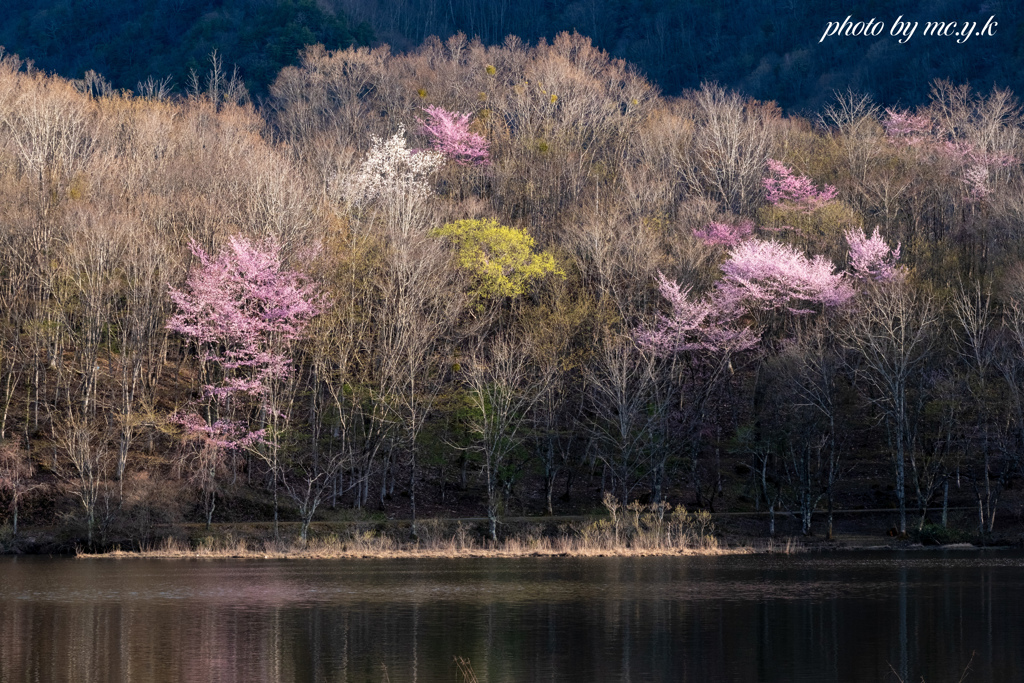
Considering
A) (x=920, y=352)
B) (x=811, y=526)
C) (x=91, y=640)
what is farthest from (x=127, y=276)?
(x=920, y=352)

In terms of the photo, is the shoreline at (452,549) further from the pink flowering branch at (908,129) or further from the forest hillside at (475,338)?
the pink flowering branch at (908,129)

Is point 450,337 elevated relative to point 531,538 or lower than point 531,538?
elevated

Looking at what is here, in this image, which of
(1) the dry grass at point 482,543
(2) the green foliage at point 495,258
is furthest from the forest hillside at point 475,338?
(1) the dry grass at point 482,543

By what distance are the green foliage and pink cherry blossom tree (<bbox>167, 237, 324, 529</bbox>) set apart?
916 centimetres

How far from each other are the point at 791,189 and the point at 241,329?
34666 mm

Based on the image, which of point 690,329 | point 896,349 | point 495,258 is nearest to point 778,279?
point 690,329

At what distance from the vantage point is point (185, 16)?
133m

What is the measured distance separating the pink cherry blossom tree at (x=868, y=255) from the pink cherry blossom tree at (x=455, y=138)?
85.4ft

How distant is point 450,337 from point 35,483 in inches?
798

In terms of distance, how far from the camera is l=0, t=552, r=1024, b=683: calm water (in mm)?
22750

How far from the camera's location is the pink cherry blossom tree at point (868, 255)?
195ft

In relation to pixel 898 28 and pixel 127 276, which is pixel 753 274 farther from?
pixel 898 28

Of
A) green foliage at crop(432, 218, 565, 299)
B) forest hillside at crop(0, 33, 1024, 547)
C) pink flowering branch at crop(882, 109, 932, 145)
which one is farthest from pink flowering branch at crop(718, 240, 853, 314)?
pink flowering branch at crop(882, 109, 932, 145)

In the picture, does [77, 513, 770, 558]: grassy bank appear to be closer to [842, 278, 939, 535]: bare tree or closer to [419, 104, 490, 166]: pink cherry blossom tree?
[842, 278, 939, 535]: bare tree
